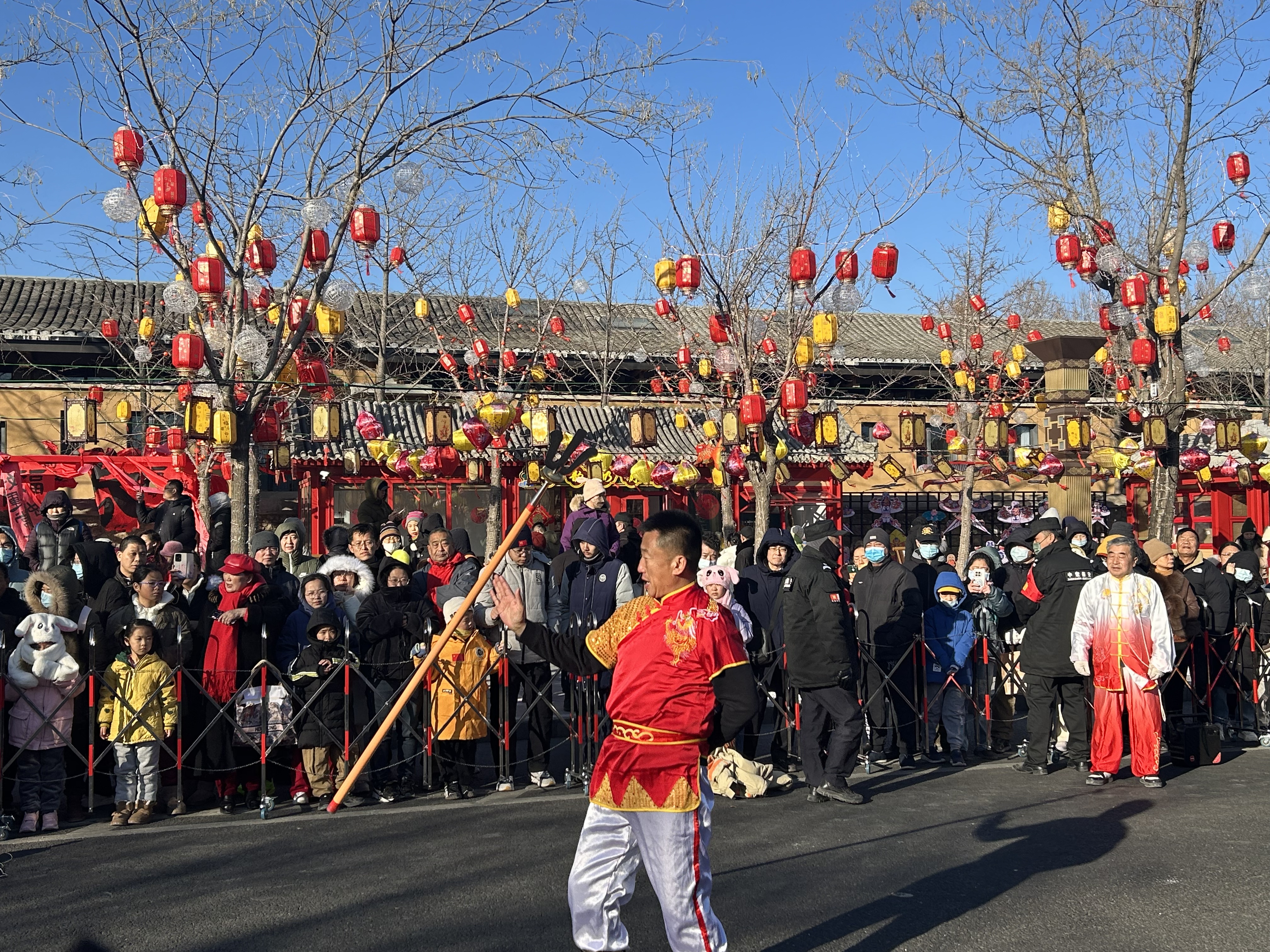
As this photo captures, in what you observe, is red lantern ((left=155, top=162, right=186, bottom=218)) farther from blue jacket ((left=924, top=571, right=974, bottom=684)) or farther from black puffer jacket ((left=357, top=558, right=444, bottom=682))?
blue jacket ((left=924, top=571, right=974, bottom=684))

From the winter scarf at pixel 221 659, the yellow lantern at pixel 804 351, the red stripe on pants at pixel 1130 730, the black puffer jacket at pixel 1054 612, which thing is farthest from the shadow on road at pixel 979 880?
the yellow lantern at pixel 804 351

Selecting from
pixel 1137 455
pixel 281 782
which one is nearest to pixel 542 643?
pixel 281 782

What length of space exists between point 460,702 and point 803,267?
7.76 m

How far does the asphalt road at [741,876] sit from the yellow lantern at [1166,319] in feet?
23.3

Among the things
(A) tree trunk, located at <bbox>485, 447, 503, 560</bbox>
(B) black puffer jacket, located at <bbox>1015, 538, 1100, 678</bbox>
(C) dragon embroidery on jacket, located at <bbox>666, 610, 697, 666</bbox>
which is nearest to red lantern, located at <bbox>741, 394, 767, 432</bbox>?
(A) tree trunk, located at <bbox>485, 447, 503, 560</bbox>

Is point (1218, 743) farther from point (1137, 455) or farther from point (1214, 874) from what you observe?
point (1137, 455)

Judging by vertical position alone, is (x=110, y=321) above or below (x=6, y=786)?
above

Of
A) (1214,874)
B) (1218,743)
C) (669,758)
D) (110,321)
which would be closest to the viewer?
(669,758)

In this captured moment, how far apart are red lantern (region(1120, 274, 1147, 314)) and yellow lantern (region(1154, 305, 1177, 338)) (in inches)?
11.1

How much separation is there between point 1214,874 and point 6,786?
263 inches

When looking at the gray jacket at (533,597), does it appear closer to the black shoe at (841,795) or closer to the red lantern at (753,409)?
the black shoe at (841,795)

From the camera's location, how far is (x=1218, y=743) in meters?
8.68

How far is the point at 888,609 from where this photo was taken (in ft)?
28.1

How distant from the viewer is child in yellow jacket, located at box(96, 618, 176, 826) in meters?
6.95
